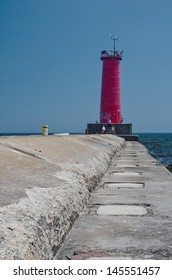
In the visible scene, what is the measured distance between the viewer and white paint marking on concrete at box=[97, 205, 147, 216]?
343 centimetres

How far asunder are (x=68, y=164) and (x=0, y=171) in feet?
4.65

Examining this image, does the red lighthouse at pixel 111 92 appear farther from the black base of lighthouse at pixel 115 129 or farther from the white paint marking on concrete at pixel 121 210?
the white paint marking on concrete at pixel 121 210

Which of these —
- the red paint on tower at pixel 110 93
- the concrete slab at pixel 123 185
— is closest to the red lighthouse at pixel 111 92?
the red paint on tower at pixel 110 93

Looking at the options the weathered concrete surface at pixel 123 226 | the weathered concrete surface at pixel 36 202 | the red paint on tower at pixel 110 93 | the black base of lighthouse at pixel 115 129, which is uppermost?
the red paint on tower at pixel 110 93

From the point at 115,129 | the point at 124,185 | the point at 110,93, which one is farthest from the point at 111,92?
the point at 124,185

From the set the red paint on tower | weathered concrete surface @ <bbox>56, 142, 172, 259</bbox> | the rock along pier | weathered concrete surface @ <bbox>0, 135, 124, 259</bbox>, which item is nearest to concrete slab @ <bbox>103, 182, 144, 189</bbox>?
weathered concrete surface @ <bbox>56, 142, 172, 259</bbox>

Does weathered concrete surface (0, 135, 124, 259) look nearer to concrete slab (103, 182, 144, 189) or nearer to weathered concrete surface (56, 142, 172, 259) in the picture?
weathered concrete surface (56, 142, 172, 259)

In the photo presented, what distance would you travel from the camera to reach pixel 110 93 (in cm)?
3097

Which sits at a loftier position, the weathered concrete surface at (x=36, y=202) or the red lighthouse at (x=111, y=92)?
the red lighthouse at (x=111, y=92)

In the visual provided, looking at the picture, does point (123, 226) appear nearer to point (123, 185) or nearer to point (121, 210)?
point (121, 210)

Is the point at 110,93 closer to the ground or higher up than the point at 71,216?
higher up

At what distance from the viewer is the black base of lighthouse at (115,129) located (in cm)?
2909

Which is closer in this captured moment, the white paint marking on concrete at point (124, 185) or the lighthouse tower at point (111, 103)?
the white paint marking on concrete at point (124, 185)

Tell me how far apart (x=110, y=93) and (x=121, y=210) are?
27739mm
